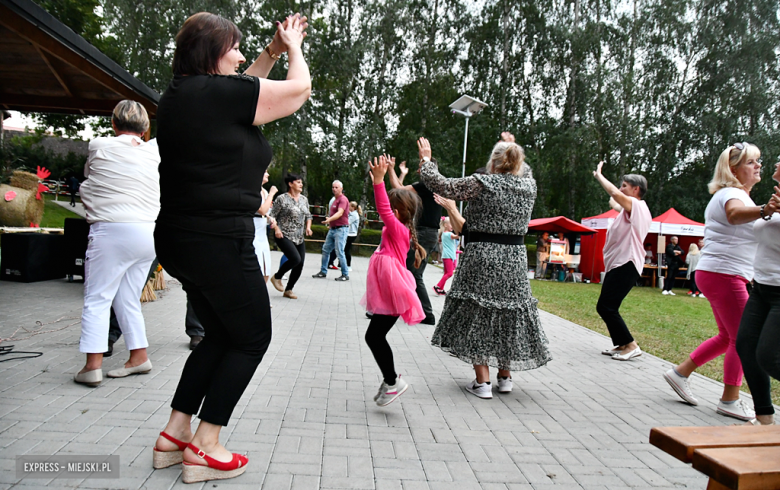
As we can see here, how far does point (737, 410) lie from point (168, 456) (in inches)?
153

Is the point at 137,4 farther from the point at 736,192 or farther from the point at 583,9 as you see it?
the point at 736,192

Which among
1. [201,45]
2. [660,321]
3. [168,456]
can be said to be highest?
[201,45]

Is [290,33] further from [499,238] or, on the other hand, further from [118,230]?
[499,238]

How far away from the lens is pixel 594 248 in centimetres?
2012

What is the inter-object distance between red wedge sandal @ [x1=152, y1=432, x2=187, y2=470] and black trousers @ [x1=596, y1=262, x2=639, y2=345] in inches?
173

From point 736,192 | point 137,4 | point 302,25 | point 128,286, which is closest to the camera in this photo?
point 302,25

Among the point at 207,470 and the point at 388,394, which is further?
the point at 388,394

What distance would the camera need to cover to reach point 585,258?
68.5ft

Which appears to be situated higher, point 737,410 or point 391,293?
point 391,293

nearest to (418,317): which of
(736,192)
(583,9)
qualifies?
(736,192)

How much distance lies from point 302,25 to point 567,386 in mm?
3565

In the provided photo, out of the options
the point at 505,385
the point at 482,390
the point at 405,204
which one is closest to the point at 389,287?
the point at 405,204

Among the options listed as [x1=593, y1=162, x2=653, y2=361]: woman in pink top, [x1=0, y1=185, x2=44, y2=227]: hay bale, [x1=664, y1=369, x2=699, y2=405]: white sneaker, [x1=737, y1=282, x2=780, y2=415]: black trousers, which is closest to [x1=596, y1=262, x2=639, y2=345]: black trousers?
[x1=593, y1=162, x2=653, y2=361]: woman in pink top

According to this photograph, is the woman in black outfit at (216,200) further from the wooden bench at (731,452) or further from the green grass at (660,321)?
the green grass at (660,321)
